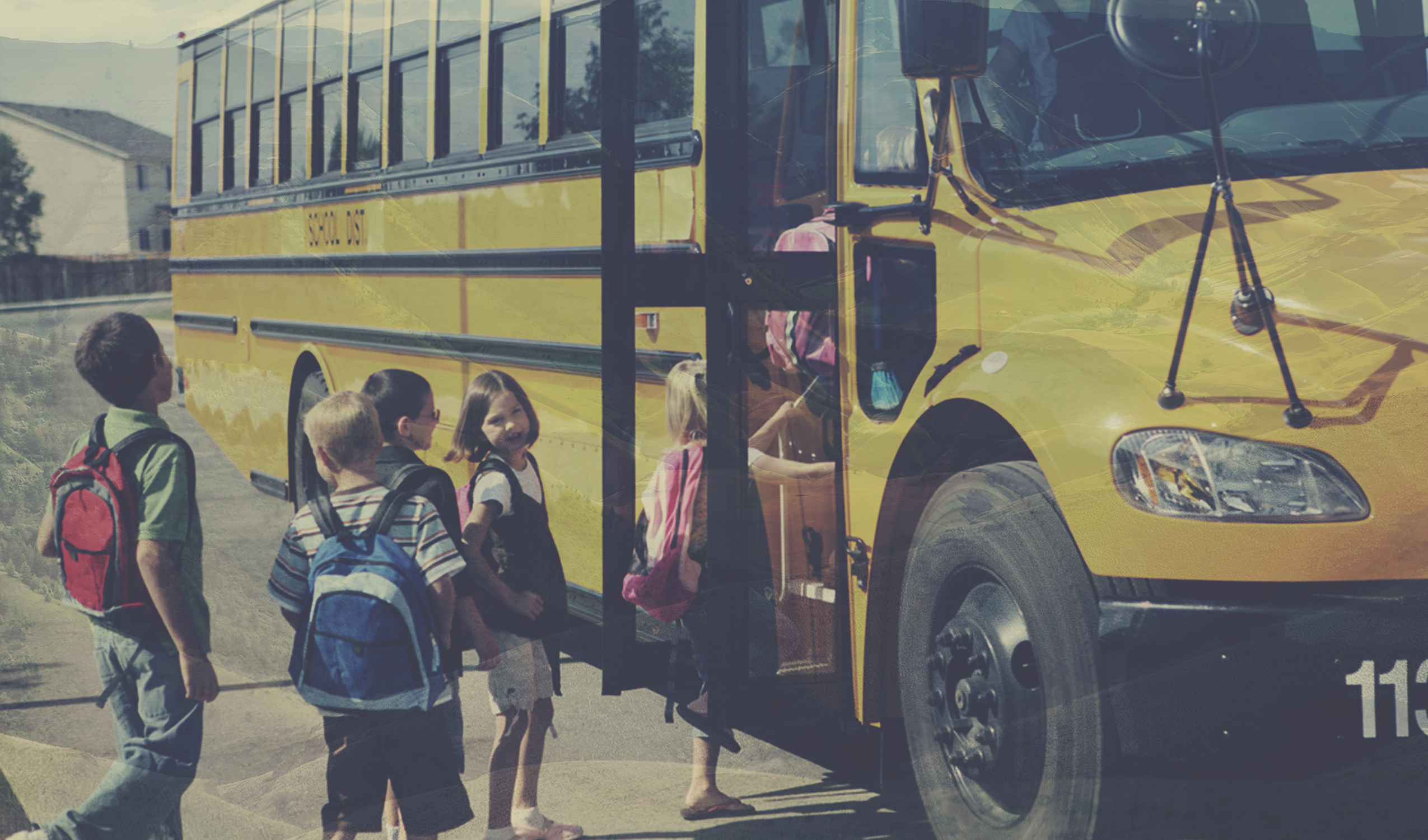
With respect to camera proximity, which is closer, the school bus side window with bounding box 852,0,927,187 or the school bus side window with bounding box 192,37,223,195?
the school bus side window with bounding box 852,0,927,187

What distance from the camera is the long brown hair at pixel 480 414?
3.22m

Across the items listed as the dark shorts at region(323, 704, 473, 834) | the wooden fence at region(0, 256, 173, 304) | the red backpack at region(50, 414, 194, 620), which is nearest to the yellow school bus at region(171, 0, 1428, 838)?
the wooden fence at region(0, 256, 173, 304)

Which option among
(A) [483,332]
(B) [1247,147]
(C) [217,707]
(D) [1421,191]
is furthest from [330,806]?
(D) [1421,191]

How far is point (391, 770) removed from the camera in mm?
2889

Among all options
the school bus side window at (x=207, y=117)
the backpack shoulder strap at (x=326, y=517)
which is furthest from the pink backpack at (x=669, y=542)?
the school bus side window at (x=207, y=117)

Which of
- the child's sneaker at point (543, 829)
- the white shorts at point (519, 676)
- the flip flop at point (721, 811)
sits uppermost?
the white shorts at point (519, 676)

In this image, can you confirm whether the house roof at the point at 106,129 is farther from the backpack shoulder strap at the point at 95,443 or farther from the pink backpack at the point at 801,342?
the pink backpack at the point at 801,342

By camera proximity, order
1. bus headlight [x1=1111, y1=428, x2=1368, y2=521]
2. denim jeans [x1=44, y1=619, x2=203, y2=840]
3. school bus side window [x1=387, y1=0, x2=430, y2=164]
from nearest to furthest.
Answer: bus headlight [x1=1111, y1=428, x2=1368, y2=521], denim jeans [x1=44, y1=619, x2=203, y2=840], school bus side window [x1=387, y1=0, x2=430, y2=164]

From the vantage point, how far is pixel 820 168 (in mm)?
3418

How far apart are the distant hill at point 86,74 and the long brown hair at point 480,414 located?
111cm

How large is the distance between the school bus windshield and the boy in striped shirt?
159cm

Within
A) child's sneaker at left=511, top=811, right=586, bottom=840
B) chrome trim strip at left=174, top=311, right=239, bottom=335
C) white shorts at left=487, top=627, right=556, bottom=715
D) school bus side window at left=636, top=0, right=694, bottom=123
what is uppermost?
school bus side window at left=636, top=0, right=694, bottom=123

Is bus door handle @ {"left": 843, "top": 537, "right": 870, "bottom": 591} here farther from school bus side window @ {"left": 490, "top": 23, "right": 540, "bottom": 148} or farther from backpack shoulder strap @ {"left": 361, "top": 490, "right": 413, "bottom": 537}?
school bus side window @ {"left": 490, "top": 23, "right": 540, "bottom": 148}

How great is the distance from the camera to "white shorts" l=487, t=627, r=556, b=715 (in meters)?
3.15
